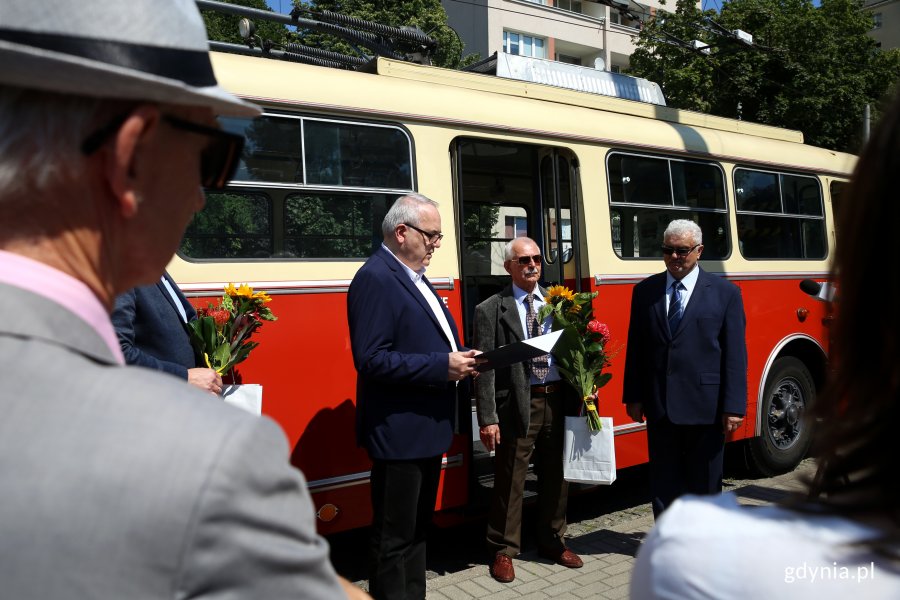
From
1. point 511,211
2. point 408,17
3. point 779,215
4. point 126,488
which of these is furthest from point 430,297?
point 408,17

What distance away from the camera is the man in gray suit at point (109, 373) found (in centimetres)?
70

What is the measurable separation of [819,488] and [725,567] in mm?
224

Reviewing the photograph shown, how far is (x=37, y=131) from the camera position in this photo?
864 mm

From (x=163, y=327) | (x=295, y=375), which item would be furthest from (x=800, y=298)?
(x=163, y=327)

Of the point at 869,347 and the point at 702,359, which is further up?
the point at 869,347

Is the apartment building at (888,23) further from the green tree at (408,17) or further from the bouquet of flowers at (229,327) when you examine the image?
the bouquet of flowers at (229,327)

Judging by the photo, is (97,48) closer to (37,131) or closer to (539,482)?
(37,131)

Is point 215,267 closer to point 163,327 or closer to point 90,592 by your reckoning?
point 163,327

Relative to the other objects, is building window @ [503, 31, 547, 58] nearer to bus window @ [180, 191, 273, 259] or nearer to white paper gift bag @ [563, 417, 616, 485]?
white paper gift bag @ [563, 417, 616, 485]

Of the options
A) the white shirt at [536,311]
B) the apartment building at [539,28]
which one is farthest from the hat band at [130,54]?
the apartment building at [539,28]

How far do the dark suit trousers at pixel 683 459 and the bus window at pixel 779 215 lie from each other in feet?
8.36

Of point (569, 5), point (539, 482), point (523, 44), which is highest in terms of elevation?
point (569, 5)

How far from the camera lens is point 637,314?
16.2 ft

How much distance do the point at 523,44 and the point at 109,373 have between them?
3634 centimetres
